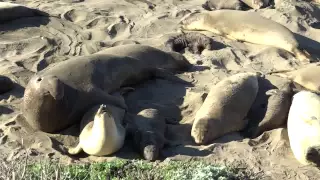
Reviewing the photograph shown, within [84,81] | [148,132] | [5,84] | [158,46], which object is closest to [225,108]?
[148,132]

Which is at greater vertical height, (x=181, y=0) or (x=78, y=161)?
(x=78, y=161)

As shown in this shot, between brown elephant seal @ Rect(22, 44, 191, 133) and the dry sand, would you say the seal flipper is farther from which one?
brown elephant seal @ Rect(22, 44, 191, 133)

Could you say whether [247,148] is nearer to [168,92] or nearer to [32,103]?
[168,92]

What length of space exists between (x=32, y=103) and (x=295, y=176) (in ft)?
8.58

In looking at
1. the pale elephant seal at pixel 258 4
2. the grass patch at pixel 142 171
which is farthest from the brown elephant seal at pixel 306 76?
the pale elephant seal at pixel 258 4

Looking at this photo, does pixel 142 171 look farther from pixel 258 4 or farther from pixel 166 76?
pixel 258 4

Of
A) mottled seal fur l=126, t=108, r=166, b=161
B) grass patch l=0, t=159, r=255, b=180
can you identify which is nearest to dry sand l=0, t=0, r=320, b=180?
mottled seal fur l=126, t=108, r=166, b=161

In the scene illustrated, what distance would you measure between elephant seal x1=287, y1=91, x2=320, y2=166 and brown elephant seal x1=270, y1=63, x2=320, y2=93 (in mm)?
931

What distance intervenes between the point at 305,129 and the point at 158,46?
3257mm

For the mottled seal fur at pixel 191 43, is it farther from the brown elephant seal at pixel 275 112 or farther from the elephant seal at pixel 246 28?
the brown elephant seal at pixel 275 112

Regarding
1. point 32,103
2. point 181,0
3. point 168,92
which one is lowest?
point 181,0

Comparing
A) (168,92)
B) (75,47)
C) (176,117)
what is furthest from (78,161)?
(75,47)

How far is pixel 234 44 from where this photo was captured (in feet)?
28.7

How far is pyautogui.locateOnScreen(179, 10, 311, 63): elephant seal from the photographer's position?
854 cm
